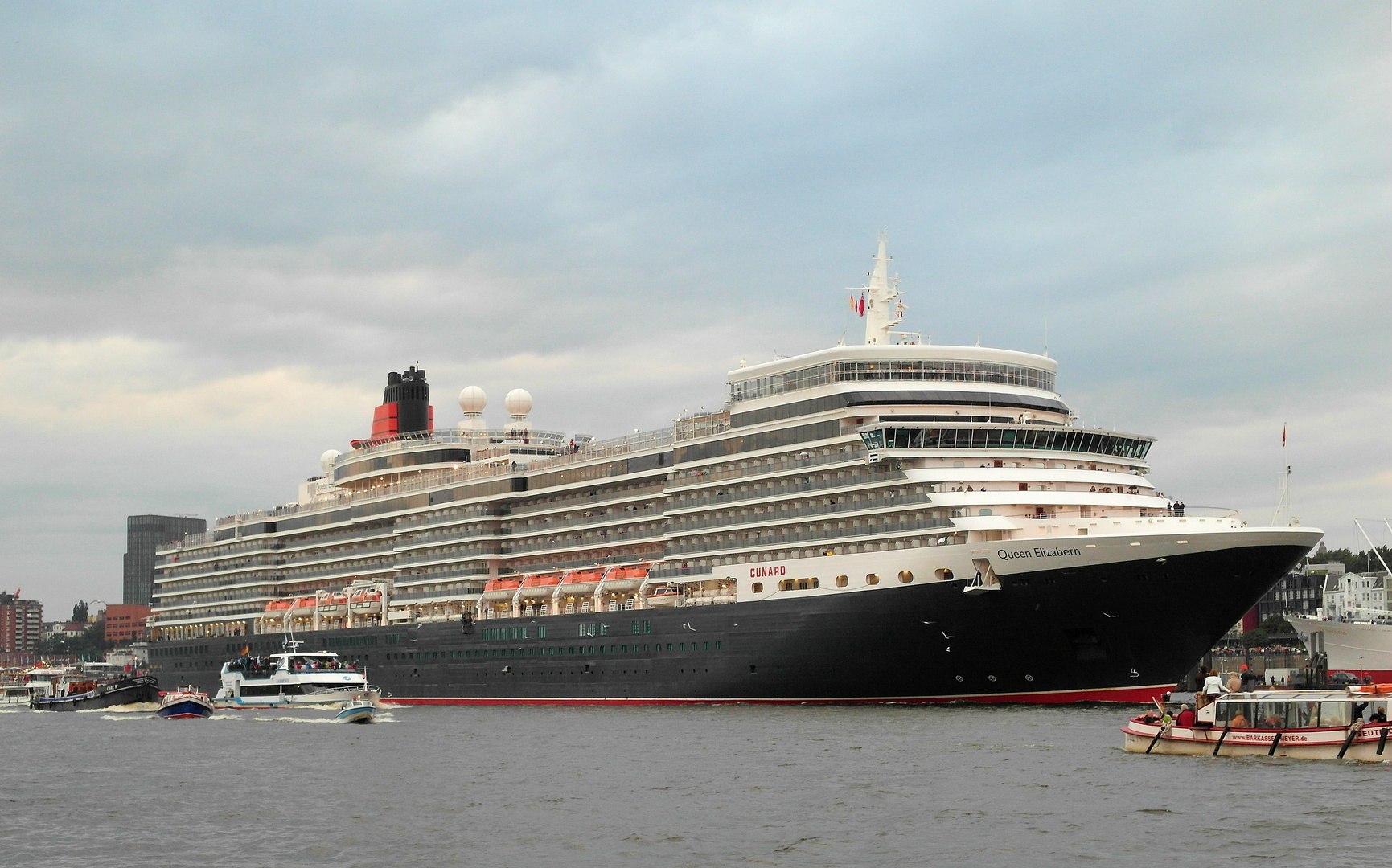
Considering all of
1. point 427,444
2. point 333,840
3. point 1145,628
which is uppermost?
point 427,444

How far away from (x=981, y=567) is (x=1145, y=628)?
275 inches

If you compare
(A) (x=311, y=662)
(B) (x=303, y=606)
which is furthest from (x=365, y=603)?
(A) (x=311, y=662)

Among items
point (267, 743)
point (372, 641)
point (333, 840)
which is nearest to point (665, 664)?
point (267, 743)

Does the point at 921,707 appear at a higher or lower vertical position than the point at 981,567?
lower

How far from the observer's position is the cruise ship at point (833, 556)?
195 feet

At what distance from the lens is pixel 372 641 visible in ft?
311

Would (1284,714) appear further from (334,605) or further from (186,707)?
(334,605)

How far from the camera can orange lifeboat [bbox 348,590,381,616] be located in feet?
325

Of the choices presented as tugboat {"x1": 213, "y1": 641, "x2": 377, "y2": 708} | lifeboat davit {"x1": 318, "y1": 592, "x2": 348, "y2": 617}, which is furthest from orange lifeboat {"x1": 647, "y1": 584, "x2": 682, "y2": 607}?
lifeboat davit {"x1": 318, "y1": 592, "x2": 348, "y2": 617}

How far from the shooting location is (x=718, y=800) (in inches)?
1464

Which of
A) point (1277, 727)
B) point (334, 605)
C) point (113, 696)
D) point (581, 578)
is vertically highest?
point (581, 578)

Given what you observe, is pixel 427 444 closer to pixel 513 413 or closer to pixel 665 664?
pixel 513 413

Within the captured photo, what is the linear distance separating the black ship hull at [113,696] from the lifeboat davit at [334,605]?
12.0 metres

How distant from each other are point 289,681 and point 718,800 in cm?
5944
